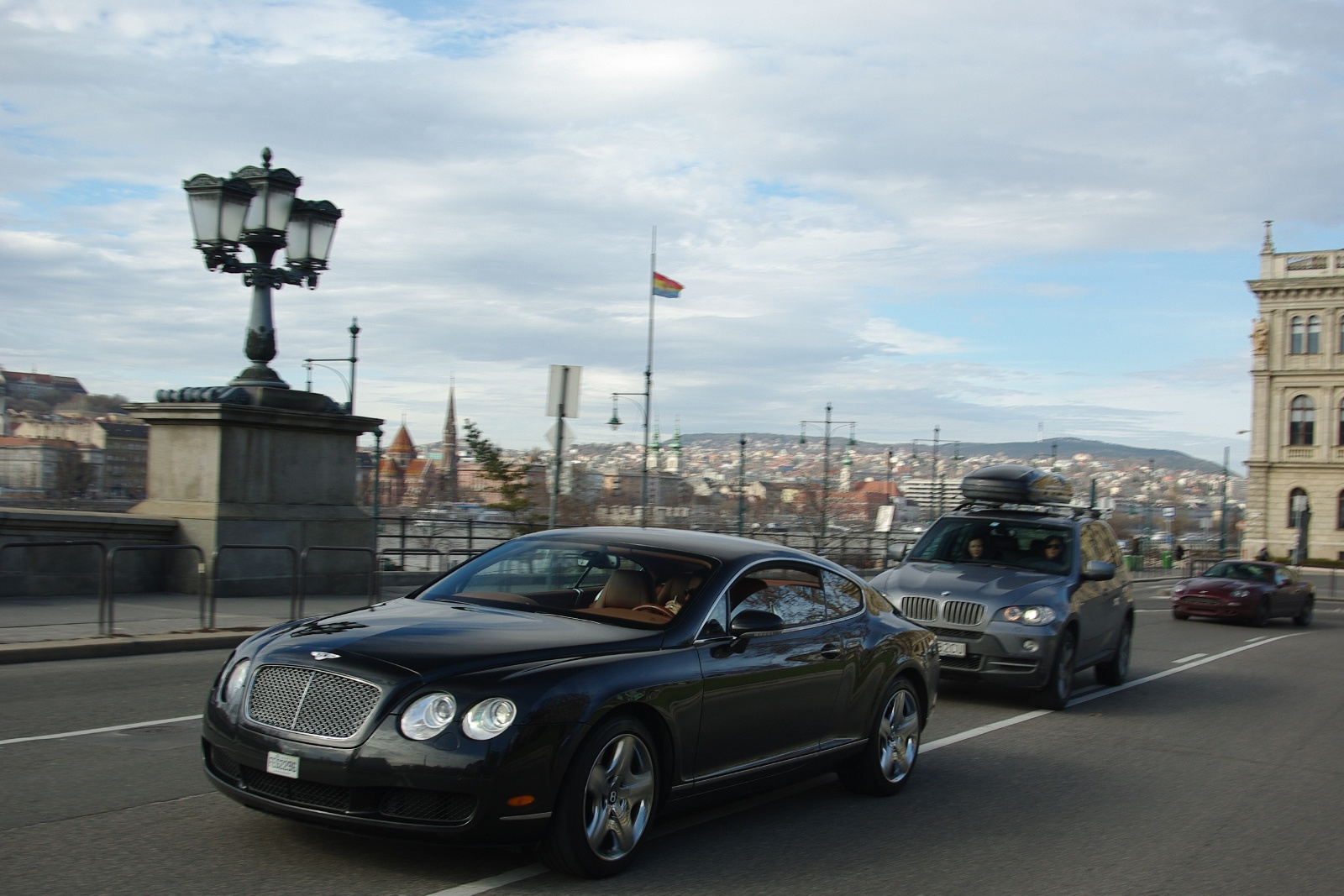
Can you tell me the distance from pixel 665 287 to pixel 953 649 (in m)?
27.1

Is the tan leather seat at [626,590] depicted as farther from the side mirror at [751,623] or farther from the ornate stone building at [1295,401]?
the ornate stone building at [1295,401]

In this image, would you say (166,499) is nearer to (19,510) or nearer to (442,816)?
(19,510)

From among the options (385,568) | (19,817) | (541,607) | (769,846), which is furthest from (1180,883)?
(385,568)

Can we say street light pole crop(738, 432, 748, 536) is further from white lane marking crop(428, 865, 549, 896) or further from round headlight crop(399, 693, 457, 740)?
round headlight crop(399, 693, 457, 740)

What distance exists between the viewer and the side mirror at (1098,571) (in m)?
11.7

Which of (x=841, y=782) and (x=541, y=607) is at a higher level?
(x=541, y=607)

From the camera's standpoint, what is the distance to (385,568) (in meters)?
21.3

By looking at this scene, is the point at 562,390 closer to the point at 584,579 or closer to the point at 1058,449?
the point at 584,579

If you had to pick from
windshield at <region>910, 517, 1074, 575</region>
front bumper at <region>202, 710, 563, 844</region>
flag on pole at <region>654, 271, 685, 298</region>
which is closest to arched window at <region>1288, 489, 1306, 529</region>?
flag on pole at <region>654, 271, 685, 298</region>

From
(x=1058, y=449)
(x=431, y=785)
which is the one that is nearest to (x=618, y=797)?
(x=431, y=785)

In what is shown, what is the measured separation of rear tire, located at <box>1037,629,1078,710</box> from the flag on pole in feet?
86.6

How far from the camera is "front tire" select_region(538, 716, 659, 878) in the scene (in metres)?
5.01

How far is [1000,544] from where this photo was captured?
12.4 meters

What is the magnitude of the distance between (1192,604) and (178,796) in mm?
22283
